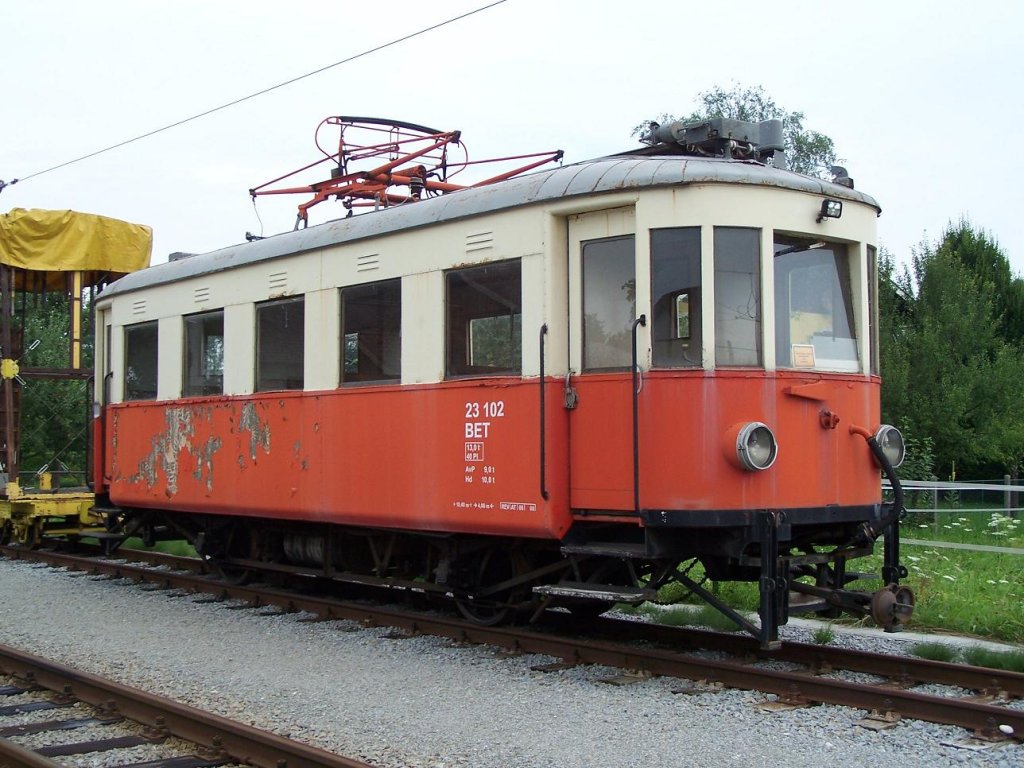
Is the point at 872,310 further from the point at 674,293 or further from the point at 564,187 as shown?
the point at 564,187

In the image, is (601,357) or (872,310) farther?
(872,310)

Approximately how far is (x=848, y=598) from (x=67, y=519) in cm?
1116

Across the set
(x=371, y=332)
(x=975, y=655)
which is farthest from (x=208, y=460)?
(x=975, y=655)

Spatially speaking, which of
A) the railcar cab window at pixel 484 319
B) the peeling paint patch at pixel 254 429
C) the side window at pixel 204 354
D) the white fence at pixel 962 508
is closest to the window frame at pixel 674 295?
the railcar cab window at pixel 484 319

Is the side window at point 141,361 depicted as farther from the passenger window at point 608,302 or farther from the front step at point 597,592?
the passenger window at point 608,302

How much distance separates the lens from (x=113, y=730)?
6090 mm

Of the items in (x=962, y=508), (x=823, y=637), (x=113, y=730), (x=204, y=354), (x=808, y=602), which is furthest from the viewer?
(x=962, y=508)

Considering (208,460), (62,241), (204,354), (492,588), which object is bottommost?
(492,588)

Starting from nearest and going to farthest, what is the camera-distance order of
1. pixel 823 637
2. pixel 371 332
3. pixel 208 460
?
1. pixel 823 637
2. pixel 371 332
3. pixel 208 460

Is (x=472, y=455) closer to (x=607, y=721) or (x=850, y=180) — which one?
(x=607, y=721)

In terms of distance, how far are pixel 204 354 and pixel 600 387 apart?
5.03m

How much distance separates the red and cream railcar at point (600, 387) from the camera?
6.99 meters

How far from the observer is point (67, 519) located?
49.1 ft

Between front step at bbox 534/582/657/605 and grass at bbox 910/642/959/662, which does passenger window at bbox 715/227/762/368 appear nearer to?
front step at bbox 534/582/657/605
